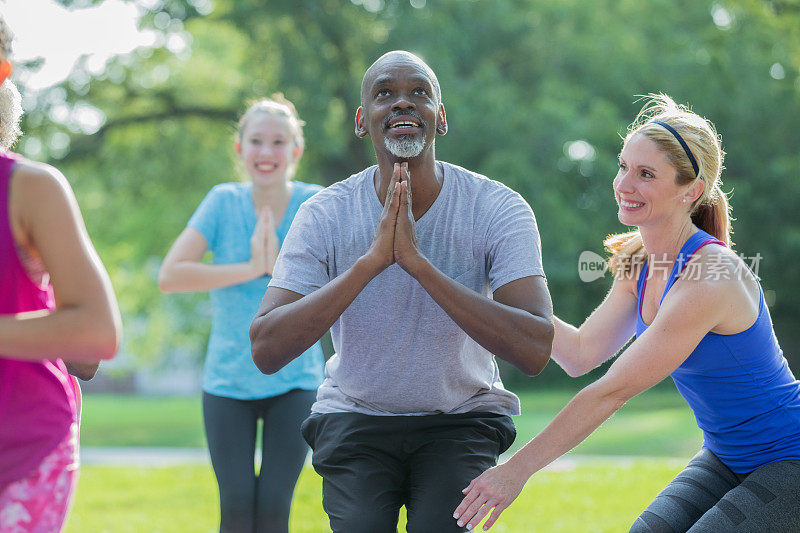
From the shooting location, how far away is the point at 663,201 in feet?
10.5

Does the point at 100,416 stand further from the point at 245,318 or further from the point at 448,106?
the point at 245,318

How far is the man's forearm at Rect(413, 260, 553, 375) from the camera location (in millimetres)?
2699

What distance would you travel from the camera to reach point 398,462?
3023mm

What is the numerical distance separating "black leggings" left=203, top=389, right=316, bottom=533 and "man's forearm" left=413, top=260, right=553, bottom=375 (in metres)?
1.52

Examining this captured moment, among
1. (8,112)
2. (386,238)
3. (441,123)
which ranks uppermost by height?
(441,123)

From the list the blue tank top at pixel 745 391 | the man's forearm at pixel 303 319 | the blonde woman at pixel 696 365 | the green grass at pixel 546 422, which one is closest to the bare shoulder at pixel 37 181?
the man's forearm at pixel 303 319

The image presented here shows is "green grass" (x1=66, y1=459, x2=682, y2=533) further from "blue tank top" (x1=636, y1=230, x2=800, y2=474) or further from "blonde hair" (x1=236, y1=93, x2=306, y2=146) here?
"blue tank top" (x1=636, y1=230, x2=800, y2=474)

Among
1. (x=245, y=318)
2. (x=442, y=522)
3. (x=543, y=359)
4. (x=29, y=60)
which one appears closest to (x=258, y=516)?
(x=245, y=318)

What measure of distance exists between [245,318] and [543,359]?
1.84 metres

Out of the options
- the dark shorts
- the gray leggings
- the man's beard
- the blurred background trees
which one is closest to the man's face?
the man's beard

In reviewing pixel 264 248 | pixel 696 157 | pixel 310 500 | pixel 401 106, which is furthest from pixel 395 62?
pixel 310 500

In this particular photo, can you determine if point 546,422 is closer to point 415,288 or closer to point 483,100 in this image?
point 483,100

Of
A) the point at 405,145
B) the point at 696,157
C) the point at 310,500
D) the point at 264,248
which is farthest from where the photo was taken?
the point at 310,500

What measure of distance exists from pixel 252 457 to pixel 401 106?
1868 mm
